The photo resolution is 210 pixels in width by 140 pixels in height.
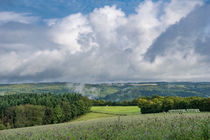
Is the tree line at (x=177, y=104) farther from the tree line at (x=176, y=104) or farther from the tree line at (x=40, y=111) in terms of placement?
the tree line at (x=40, y=111)

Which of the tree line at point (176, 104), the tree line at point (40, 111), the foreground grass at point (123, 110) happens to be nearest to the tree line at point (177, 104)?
the tree line at point (176, 104)

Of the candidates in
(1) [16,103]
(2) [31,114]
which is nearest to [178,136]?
(2) [31,114]

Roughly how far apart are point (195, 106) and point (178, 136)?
66.4 meters

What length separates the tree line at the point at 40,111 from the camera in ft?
308

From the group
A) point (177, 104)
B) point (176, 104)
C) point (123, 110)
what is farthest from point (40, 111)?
point (177, 104)

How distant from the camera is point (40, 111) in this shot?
318 feet

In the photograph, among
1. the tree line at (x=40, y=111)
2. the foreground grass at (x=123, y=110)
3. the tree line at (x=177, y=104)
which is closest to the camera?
the tree line at (x=177, y=104)

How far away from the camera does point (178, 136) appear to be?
6730 millimetres

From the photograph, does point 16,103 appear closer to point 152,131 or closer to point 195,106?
point 195,106

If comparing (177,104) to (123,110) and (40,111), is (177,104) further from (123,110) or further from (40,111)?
(40,111)

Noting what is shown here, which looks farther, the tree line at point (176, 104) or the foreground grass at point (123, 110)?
the foreground grass at point (123, 110)

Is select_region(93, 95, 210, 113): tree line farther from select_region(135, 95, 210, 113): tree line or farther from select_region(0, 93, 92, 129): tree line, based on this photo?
select_region(0, 93, 92, 129): tree line

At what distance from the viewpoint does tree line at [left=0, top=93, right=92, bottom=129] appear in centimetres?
9381

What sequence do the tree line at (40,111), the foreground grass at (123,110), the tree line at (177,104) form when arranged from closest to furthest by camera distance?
the tree line at (177,104) < the tree line at (40,111) < the foreground grass at (123,110)
